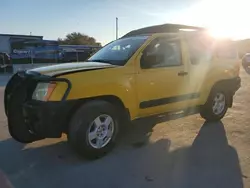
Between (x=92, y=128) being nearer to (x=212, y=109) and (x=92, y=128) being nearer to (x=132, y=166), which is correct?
(x=132, y=166)

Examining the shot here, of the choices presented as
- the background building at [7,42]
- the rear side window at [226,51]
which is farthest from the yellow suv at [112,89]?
the background building at [7,42]

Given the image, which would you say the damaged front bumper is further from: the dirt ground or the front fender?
the dirt ground

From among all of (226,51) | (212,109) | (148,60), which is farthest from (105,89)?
(226,51)

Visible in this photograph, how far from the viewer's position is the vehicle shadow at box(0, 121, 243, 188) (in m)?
3.81

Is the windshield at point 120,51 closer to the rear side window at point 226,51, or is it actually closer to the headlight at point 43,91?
the headlight at point 43,91

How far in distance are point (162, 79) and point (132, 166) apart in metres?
1.73

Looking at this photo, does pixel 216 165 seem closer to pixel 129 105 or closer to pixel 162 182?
pixel 162 182

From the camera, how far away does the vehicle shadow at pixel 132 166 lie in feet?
12.5

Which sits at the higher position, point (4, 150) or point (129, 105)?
point (129, 105)

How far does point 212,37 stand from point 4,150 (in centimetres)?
469

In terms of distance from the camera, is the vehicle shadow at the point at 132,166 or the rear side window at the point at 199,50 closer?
the vehicle shadow at the point at 132,166

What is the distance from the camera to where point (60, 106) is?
13.8 ft

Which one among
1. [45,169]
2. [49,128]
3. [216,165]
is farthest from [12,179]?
[216,165]

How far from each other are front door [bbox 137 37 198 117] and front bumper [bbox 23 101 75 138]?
4.44 feet
